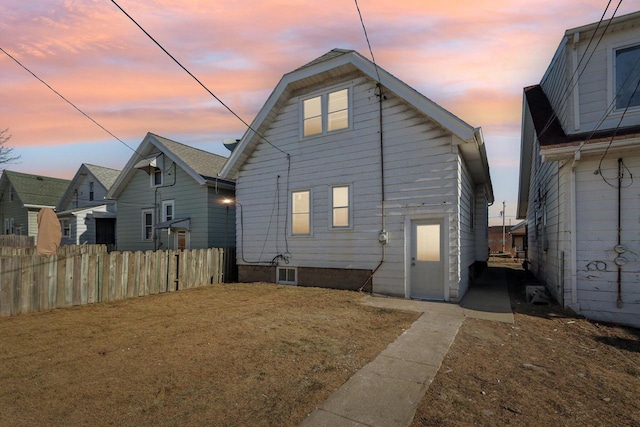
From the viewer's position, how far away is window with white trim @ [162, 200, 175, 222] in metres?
17.0

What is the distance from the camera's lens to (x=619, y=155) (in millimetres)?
7242

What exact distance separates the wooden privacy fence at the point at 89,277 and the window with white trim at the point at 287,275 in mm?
2991

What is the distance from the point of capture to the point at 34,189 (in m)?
30.4

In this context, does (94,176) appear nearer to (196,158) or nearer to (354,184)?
(196,158)

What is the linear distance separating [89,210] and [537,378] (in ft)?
88.6

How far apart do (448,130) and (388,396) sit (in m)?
7.37

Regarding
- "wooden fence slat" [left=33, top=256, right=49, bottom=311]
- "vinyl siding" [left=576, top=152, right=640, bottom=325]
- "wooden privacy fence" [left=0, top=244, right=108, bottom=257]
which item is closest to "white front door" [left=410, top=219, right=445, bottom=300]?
"vinyl siding" [left=576, top=152, right=640, bottom=325]

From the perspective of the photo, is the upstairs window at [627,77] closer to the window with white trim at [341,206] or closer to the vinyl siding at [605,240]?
the vinyl siding at [605,240]

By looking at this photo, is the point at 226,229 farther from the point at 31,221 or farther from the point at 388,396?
the point at 31,221

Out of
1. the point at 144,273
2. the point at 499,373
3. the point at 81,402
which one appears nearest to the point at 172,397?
the point at 81,402

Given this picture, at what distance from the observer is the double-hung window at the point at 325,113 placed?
35.7 ft

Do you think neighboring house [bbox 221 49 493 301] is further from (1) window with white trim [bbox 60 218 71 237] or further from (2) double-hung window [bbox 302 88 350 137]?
(1) window with white trim [bbox 60 218 71 237]

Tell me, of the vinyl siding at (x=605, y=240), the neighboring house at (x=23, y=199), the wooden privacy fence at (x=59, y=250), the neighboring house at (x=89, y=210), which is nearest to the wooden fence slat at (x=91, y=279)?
the wooden privacy fence at (x=59, y=250)

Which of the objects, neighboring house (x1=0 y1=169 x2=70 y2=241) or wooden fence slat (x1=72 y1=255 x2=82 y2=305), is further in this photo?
neighboring house (x1=0 y1=169 x2=70 y2=241)
